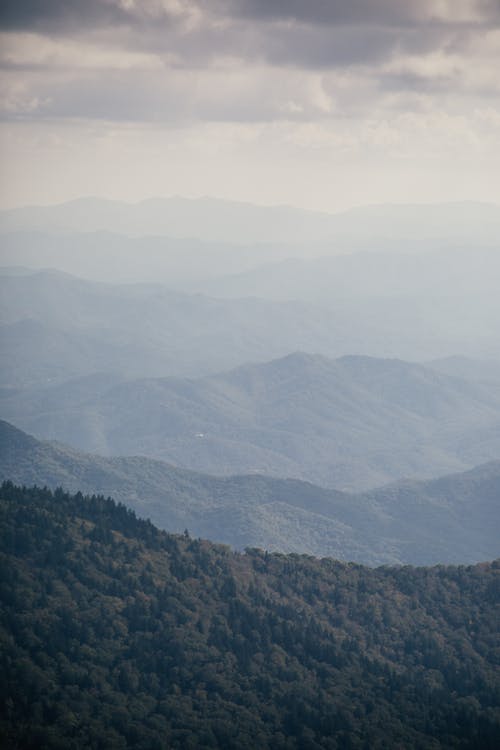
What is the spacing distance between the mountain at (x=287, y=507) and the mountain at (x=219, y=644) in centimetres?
7255

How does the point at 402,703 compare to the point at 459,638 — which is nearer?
the point at 402,703

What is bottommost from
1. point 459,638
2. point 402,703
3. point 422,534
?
point 402,703

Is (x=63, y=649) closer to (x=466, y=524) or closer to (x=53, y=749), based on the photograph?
(x=53, y=749)

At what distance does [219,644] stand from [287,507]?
104 meters

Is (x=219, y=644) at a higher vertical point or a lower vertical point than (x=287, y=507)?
lower

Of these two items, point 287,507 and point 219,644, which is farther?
point 287,507

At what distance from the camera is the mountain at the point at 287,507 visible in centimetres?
16025

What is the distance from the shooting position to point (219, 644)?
6700cm

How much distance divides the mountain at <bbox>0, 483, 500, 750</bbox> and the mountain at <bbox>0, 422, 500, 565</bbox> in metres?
72.5

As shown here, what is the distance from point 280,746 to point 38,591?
61.9 feet

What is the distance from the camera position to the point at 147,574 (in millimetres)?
71562

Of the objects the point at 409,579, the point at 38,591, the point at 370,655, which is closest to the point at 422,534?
the point at 409,579

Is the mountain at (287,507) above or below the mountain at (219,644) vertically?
above

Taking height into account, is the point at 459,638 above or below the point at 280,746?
above
